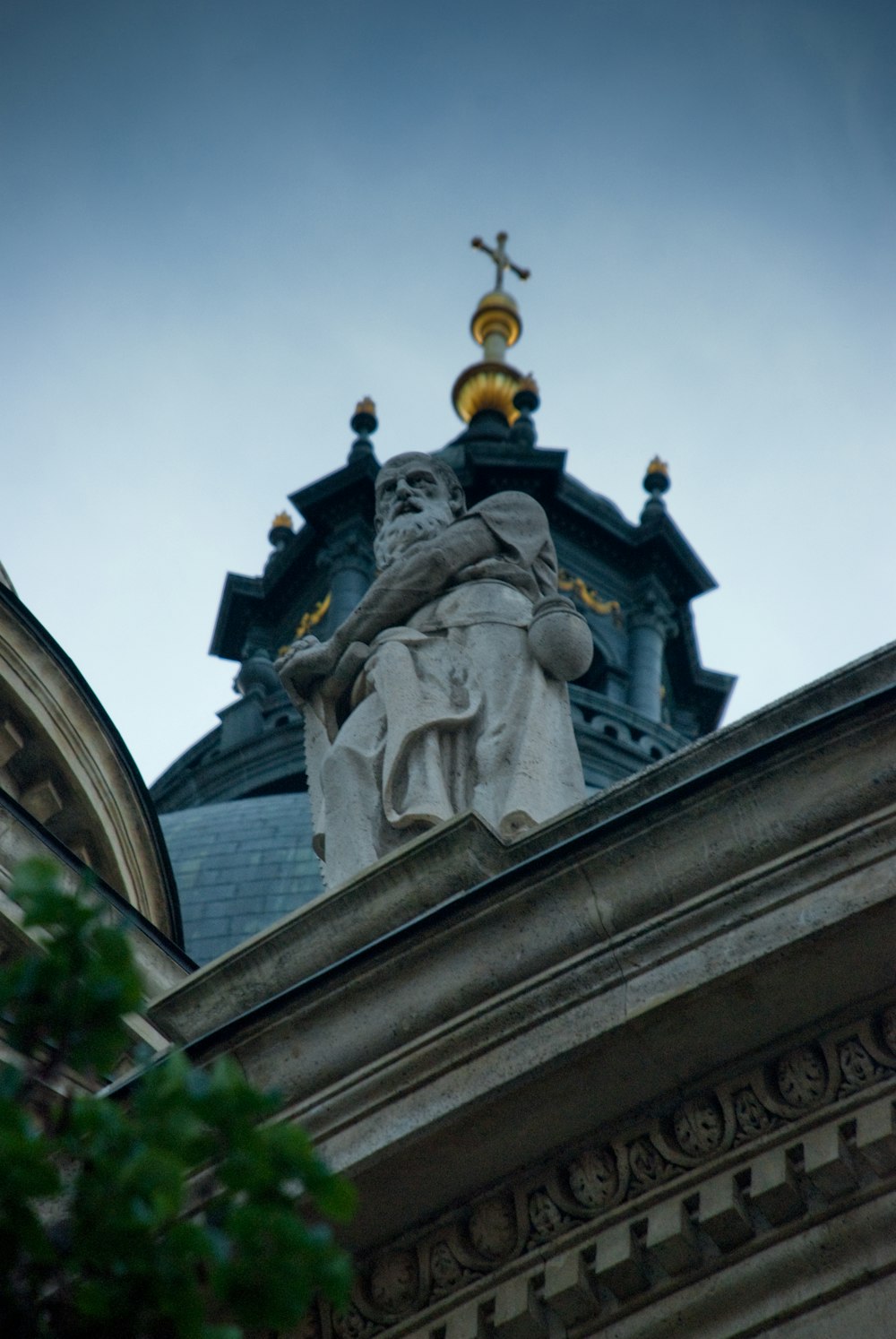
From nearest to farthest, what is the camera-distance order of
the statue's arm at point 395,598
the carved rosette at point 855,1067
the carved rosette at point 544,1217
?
the carved rosette at point 855,1067 → the carved rosette at point 544,1217 → the statue's arm at point 395,598

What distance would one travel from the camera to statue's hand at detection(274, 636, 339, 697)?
11.5 metres

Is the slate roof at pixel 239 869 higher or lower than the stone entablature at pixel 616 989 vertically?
higher

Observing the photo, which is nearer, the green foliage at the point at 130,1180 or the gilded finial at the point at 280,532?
the green foliage at the point at 130,1180

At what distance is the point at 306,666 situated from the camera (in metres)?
11.5

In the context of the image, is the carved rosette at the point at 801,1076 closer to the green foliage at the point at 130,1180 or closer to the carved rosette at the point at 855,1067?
the carved rosette at the point at 855,1067

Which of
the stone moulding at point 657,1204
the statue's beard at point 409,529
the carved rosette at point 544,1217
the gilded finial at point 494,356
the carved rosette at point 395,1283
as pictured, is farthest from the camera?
the gilded finial at point 494,356

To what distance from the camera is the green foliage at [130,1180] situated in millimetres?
4855

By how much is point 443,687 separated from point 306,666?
82 cm

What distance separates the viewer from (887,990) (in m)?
7.55

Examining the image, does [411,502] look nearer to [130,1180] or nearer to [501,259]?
[130,1180]

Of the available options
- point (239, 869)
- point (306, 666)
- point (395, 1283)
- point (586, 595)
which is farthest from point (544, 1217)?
point (586, 595)

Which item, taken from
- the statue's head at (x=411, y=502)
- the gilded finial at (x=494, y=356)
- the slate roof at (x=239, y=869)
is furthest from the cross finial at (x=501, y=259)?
the statue's head at (x=411, y=502)

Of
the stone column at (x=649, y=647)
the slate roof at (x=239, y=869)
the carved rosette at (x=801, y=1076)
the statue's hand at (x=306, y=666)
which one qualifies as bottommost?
the carved rosette at (x=801, y=1076)

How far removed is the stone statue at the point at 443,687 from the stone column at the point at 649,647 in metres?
39.0
